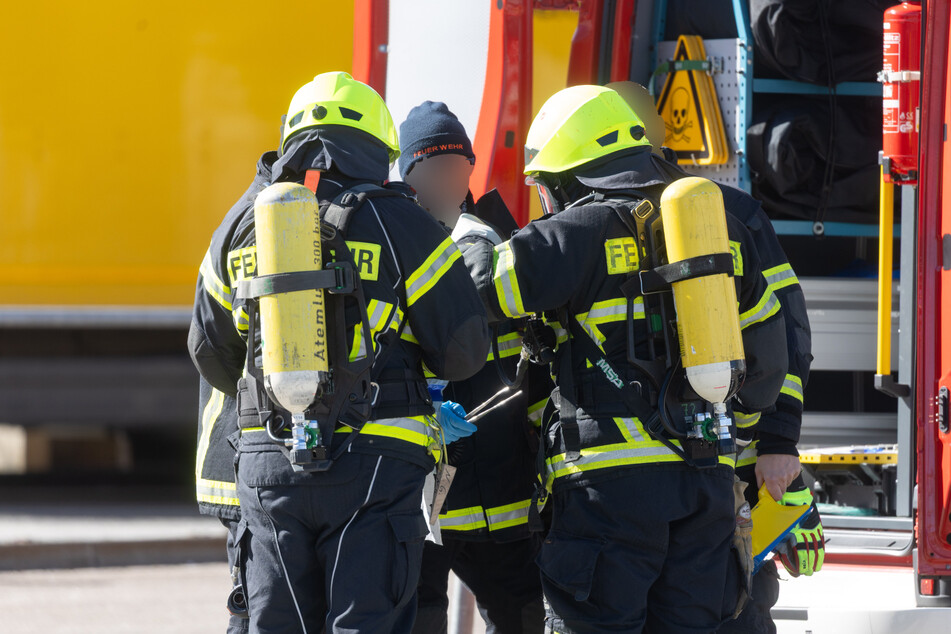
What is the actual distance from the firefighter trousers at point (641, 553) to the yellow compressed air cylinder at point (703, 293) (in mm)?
250

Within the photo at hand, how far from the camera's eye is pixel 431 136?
3553 millimetres

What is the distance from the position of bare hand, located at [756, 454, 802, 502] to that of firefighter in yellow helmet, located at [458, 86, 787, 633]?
0.37m

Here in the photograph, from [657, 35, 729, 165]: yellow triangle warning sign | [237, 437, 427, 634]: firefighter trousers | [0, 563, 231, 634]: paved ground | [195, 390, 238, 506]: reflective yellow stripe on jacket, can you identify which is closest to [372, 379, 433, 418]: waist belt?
[237, 437, 427, 634]: firefighter trousers

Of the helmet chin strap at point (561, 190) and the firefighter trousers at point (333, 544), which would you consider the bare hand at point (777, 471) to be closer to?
the helmet chin strap at point (561, 190)

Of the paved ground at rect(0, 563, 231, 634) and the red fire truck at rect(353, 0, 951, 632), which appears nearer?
the red fire truck at rect(353, 0, 951, 632)

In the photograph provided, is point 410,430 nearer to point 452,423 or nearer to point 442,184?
point 452,423

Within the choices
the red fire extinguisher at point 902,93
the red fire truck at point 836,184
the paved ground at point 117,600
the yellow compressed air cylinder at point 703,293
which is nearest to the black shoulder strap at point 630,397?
the yellow compressed air cylinder at point 703,293

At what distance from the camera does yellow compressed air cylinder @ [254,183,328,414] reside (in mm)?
2525

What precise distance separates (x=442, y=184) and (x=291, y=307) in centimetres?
111

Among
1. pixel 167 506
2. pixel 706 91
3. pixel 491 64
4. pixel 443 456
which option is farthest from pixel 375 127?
pixel 167 506

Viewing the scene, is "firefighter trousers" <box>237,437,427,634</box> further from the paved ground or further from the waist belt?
the paved ground

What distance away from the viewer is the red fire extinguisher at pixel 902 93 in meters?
3.80

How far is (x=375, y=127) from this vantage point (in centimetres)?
282

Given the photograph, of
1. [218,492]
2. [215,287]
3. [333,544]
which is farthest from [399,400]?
[218,492]
